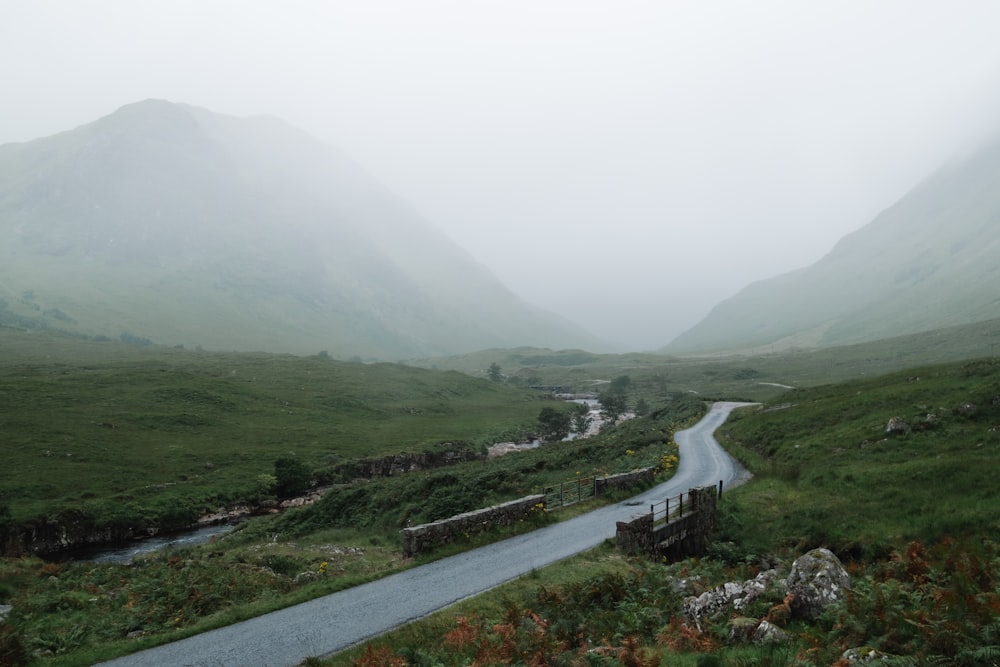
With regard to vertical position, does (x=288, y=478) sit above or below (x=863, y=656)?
below

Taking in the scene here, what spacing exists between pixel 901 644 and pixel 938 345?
667 feet

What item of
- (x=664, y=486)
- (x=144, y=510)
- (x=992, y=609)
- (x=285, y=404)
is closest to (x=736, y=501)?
(x=664, y=486)

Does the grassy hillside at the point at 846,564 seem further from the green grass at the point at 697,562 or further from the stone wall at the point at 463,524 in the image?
the stone wall at the point at 463,524

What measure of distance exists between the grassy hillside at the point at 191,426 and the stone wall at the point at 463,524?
39.2m

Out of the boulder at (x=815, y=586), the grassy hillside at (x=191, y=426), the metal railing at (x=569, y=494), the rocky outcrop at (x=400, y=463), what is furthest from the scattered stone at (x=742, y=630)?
the rocky outcrop at (x=400, y=463)

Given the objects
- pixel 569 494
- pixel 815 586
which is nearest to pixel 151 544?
pixel 569 494

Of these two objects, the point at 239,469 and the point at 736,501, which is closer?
the point at 736,501

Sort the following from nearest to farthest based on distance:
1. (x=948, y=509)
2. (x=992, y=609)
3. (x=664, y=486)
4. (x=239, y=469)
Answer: (x=992, y=609) → (x=948, y=509) → (x=664, y=486) → (x=239, y=469)

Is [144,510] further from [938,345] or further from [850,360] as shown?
[938,345]

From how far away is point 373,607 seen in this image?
1762 centimetres

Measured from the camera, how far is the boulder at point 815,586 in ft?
45.3

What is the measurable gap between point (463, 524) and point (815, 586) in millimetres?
15310

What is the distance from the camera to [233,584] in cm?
2145

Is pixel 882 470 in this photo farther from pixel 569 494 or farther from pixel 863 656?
pixel 863 656
